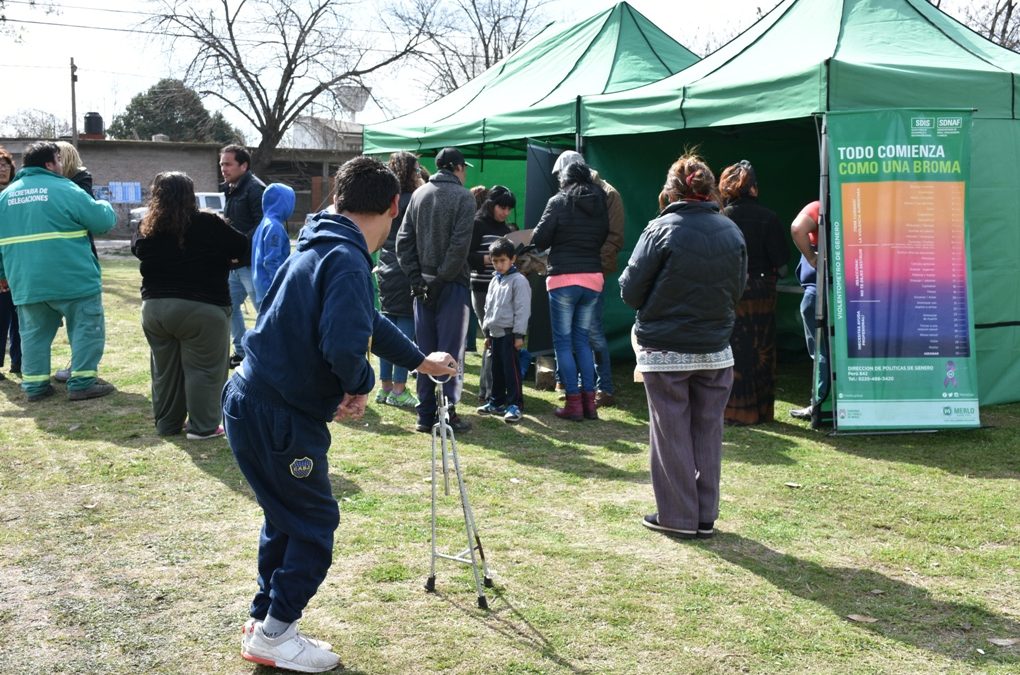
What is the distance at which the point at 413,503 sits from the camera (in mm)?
5293

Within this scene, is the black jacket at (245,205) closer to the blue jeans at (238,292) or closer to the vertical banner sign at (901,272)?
the blue jeans at (238,292)

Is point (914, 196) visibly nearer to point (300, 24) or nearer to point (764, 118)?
point (764, 118)

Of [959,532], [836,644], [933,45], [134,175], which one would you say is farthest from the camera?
[134,175]

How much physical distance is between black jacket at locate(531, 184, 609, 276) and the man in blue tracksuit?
3.84 m

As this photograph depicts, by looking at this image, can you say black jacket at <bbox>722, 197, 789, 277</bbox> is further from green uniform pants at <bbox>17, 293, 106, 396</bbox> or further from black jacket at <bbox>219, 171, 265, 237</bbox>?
green uniform pants at <bbox>17, 293, 106, 396</bbox>

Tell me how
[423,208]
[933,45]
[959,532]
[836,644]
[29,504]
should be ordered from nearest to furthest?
[836,644] < [959,532] < [29,504] < [423,208] < [933,45]

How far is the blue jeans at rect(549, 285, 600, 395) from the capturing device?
726 centimetres

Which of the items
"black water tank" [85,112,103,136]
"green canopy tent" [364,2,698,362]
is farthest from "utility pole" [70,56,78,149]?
"green canopy tent" [364,2,698,362]

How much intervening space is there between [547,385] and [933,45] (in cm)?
405

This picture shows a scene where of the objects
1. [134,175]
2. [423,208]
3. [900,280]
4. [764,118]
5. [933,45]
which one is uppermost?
[134,175]

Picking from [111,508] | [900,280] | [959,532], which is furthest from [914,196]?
[111,508]

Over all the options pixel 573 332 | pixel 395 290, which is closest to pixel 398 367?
pixel 395 290

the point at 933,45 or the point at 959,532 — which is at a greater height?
the point at 933,45

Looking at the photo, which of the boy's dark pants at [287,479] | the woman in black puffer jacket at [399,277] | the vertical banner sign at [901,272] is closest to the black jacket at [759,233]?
the vertical banner sign at [901,272]
